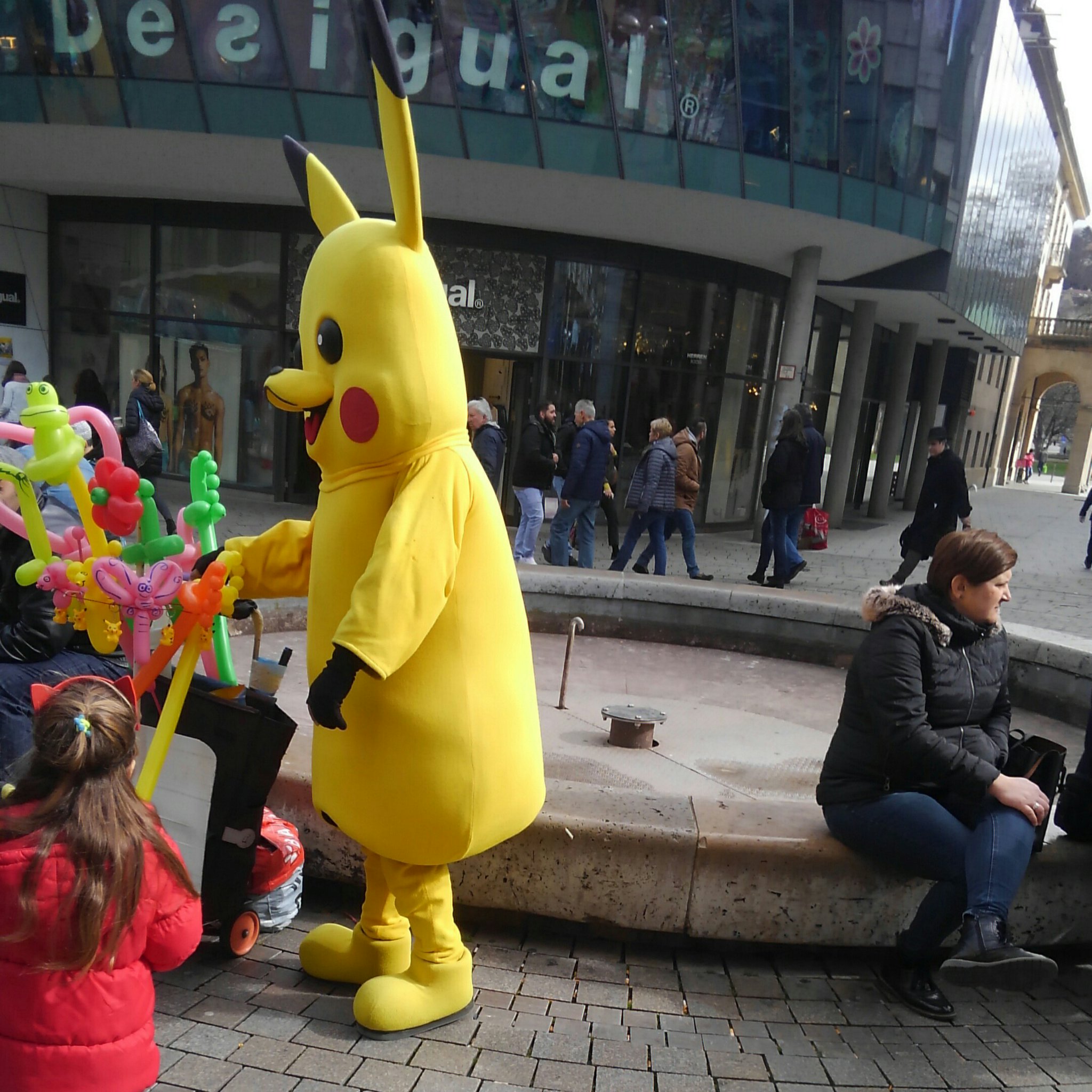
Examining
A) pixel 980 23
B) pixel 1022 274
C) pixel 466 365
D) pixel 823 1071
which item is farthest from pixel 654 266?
pixel 1022 274

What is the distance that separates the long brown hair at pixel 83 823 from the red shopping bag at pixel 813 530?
9364mm

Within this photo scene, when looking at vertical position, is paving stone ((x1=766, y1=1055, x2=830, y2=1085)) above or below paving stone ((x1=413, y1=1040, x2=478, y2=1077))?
above

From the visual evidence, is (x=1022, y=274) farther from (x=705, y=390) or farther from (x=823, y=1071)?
(x=823, y=1071)

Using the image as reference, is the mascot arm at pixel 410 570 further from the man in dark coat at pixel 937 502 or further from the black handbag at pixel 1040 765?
the man in dark coat at pixel 937 502

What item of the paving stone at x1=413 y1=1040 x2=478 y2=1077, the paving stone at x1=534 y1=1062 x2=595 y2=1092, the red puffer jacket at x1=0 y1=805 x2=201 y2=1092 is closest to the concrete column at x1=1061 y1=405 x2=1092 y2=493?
the paving stone at x1=534 y1=1062 x2=595 y2=1092

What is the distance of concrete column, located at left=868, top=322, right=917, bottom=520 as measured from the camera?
21094mm

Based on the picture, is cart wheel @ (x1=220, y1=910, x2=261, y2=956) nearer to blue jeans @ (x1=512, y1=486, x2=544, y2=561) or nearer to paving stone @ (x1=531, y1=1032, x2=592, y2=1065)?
paving stone @ (x1=531, y1=1032, x2=592, y2=1065)

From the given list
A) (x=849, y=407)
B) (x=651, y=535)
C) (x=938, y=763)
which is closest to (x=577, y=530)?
(x=651, y=535)

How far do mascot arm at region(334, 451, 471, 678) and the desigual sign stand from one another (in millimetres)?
10601

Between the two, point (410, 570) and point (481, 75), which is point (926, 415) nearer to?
point (481, 75)

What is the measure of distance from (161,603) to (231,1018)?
116cm

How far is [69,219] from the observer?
49.4ft

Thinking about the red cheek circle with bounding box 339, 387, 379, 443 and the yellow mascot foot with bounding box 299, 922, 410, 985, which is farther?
the yellow mascot foot with bounding box 299, 922, 410, 985

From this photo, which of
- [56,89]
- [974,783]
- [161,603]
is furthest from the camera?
[56,89]
